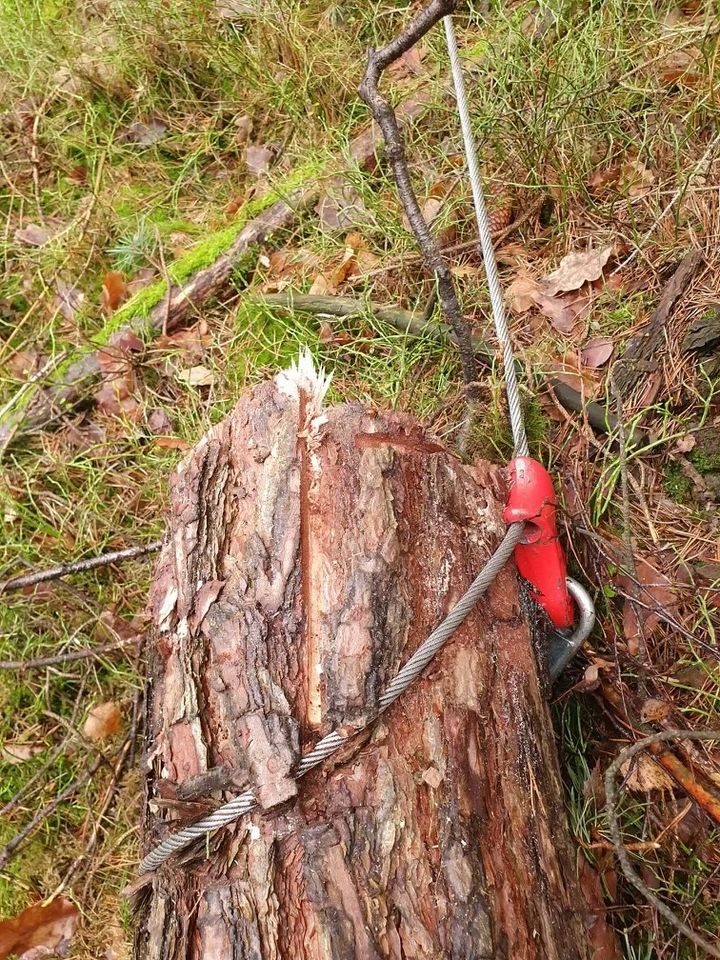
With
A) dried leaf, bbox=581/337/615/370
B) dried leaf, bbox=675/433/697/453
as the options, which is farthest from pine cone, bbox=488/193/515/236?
dried leaf, bbox=675/433/697/453

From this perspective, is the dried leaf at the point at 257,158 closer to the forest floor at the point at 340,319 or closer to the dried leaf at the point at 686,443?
the forest floor at the point at 340,319

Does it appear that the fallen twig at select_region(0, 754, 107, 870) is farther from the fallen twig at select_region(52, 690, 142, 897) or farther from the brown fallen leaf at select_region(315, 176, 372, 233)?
the brown fallen leaf at select_region(315, 176, 372, 233)

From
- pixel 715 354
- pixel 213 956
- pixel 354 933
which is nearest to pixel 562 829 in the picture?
pixel 354 933

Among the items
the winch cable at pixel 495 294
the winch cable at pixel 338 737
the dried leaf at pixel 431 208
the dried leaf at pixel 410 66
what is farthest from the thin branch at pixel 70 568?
the dried leaf at pixel 410 66

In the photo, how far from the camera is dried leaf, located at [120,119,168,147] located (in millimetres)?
2994

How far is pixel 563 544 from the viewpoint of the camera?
1838mm

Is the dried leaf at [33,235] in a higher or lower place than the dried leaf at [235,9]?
lower

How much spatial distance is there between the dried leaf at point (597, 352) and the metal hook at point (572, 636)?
667 millimetres

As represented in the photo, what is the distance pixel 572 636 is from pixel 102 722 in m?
1.45

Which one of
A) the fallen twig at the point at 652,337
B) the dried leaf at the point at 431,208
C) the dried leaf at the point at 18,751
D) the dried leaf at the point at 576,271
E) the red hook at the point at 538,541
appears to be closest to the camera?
the red hook at the point at 538,541

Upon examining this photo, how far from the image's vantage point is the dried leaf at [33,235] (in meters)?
2.99

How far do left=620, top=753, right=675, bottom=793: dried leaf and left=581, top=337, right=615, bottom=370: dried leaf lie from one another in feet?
3.40

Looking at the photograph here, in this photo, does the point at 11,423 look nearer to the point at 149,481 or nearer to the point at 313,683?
the point at 149,481

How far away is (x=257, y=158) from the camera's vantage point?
2.84 metres
